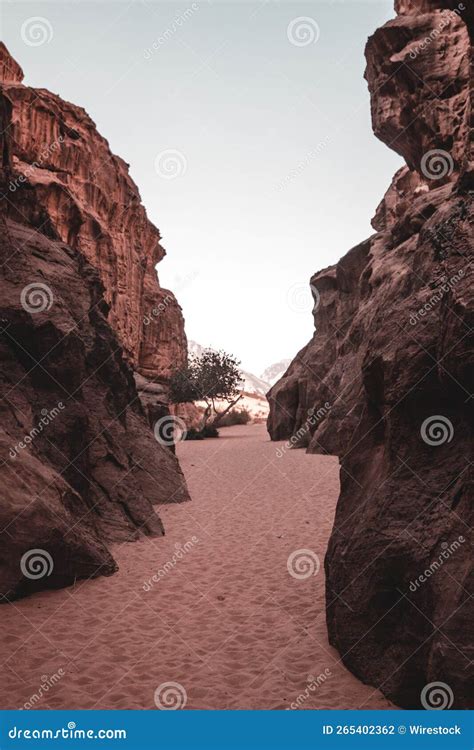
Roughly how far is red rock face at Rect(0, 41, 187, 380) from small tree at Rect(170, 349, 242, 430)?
4.10 metres

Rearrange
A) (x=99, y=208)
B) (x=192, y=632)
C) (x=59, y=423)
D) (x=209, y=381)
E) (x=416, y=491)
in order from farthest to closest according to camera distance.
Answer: (x=209, y=381) < (x=99, y=208) < (x=59, y=423) < (x=192, y=632) < (x=416, y=491)

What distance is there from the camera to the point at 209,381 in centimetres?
3975

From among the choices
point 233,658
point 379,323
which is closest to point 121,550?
point 233,658

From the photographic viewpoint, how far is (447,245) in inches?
199

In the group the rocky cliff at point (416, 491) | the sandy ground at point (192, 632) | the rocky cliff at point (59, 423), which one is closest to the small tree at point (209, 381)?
the rocky cliff at point (59, 423)

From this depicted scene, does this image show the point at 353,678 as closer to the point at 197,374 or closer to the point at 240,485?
the point at 240,485

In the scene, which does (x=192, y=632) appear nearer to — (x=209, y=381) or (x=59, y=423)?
(x=59, y=423)

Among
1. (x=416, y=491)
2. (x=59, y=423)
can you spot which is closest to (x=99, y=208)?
(x=59, y=423)

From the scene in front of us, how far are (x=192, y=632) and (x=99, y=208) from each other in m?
34.2

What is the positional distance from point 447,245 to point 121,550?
7.36 metres

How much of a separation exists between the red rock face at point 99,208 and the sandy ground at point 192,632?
62.6ft

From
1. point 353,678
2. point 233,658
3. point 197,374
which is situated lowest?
point 197,374

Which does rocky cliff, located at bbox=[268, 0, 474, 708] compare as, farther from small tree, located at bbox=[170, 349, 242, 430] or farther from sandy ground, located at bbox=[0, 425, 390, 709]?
small tree, located at bbox=[170, 349, 242, 430]

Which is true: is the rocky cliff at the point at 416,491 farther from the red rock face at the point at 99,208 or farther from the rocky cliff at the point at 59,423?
the red rock face at the point at 99,208
